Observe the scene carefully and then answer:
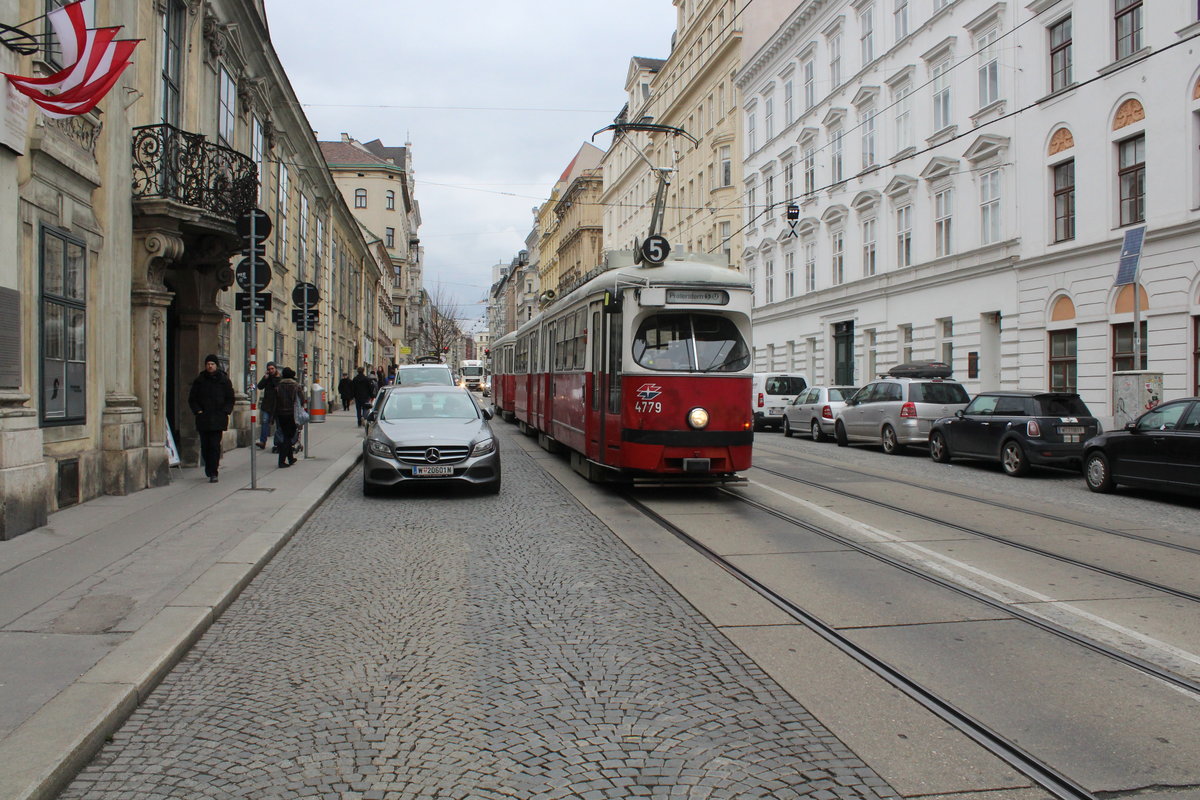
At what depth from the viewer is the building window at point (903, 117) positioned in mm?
31094

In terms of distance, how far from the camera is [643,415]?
1182 centimetres

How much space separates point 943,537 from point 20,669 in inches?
311

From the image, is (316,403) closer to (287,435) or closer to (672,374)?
(287,435)

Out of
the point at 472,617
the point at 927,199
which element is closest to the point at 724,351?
the point at 472,617

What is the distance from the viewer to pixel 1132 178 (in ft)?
72.1

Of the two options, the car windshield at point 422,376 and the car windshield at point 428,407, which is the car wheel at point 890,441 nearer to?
the car windshield at point 428,407

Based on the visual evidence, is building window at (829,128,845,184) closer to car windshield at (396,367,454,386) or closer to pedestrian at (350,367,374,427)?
car windshield at (396,367,454,386)

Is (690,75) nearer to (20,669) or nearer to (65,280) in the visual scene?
(65,280)

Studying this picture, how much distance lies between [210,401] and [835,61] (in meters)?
30.5

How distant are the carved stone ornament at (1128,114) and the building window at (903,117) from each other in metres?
9.18

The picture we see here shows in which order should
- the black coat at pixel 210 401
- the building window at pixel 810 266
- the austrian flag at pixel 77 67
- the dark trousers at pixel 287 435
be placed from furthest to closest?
the building window at pixel 810 266, the dark trousers at pixel 287 435, the black coat at pixel 210 401, the austrian flag at pixel 77 67

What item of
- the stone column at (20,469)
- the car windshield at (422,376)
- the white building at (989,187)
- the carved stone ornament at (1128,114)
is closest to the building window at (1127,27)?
the white building at (989,187)

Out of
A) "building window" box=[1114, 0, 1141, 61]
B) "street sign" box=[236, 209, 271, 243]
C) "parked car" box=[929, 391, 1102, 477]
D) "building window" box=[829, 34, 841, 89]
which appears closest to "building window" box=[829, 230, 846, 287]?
"building window" box=[829, 34, 841, 89]

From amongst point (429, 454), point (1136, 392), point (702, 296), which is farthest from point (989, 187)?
point (429, 454)
